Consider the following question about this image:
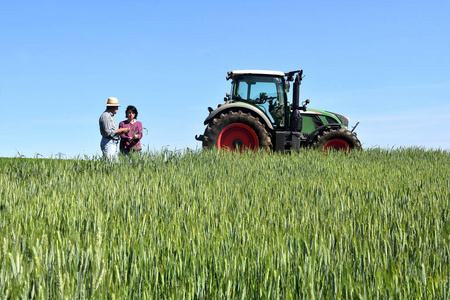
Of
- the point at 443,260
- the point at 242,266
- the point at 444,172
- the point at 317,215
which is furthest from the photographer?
the point at 444,172

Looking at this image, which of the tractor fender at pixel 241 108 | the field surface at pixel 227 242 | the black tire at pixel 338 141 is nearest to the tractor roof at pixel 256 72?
the tractor fender at pixel 241 108

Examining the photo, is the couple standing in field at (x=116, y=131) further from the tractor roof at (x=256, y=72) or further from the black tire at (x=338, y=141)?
the black tire at (x=338, y=141)

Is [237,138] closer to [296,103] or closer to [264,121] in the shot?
[264,121]

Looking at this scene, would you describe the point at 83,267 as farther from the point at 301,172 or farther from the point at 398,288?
the point at 301,172

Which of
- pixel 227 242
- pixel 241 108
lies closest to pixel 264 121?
pixel 241 108

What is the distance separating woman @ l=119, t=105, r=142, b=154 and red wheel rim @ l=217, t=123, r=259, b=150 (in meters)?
2.12

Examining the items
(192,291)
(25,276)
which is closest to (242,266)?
(192,291)

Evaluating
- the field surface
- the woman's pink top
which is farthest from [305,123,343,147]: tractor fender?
the woman's pink top

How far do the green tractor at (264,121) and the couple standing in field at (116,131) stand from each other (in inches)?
73.6

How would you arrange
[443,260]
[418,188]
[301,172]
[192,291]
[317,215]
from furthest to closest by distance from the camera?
1. [301,172]
2. [418,188]
3. [317,215]
4. [443,260]
5. [192,291]

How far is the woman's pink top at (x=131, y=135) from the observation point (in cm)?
800

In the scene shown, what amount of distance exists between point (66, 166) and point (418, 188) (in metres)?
5.55

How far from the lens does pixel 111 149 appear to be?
7.88m

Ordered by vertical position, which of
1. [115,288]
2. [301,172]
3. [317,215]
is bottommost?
[115,288]
